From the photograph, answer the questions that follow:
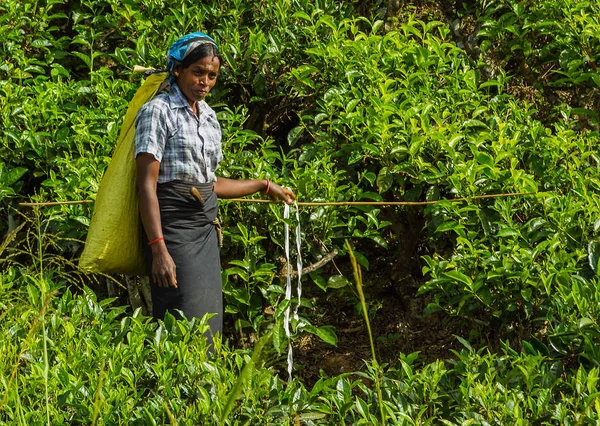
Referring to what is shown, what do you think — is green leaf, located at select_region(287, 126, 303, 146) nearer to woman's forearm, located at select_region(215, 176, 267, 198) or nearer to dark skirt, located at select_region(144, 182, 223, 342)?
woman's forearm, located at select_region(215, 176, 267, 198)

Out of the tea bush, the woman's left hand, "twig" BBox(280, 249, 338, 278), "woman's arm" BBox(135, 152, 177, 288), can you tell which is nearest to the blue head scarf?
"woman's arm" BBox(135, 152, 177, 288)

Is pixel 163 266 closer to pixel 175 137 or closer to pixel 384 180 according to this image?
pixel 175 137

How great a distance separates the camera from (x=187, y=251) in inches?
161

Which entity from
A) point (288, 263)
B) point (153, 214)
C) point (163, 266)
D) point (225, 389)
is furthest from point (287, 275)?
point (225, 389)

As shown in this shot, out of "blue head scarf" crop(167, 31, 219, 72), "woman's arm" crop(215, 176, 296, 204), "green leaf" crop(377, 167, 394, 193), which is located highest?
"blue head scarf" crop(167, 31, 219, 72)

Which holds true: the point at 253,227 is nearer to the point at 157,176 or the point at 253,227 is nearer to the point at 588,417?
the point at 157,176

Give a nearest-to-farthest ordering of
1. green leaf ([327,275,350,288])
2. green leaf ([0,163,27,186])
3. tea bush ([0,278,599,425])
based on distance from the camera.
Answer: tea bush ([0,278,599,425]) < green leaf ([327,275,350,288]) < green leaf ([0,163,27,186])

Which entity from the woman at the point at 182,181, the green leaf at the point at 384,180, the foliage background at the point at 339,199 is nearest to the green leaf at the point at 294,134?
the foliage background at the point at 339,199

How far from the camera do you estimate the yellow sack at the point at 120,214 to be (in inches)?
158

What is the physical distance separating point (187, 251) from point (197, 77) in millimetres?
729

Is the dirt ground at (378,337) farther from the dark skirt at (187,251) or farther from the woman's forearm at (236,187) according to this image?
the woman's forearm at (236,187)

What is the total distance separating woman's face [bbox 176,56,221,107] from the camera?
3955mm

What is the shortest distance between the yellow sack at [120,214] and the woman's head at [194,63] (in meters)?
0.14

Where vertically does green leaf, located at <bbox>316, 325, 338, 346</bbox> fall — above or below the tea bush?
below
